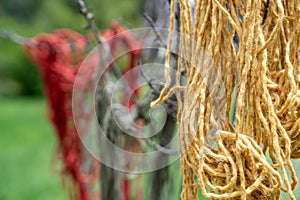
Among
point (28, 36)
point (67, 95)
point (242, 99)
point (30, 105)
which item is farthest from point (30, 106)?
point (242, 99)

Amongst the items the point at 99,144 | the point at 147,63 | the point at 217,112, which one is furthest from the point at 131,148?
the point at 217,112

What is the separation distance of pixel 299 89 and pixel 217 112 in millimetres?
134

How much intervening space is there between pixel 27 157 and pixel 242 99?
567cm

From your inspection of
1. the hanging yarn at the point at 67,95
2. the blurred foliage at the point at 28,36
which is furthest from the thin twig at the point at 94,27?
the blurred foliage at the point at 28,36

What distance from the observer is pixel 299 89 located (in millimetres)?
1041

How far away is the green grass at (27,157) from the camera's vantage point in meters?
4.88

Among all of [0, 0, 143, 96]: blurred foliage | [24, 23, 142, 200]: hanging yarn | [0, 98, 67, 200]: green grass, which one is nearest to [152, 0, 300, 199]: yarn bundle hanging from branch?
[24, 23, 142, 200]: hanging yarn

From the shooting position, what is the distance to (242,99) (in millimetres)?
977

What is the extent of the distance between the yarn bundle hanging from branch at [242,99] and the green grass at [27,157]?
1.69 m

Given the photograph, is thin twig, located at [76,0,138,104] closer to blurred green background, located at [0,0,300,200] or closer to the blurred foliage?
blurred green background, located at [0,0,300,200]

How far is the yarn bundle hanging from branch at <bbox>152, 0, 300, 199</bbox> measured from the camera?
965 mm

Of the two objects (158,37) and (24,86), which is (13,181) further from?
(24,86)

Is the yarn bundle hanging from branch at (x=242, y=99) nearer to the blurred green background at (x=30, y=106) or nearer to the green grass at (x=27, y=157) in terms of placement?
the blurred green background at (x=30, y=106)

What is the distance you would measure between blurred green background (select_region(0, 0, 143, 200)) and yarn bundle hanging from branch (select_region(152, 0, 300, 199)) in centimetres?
74
